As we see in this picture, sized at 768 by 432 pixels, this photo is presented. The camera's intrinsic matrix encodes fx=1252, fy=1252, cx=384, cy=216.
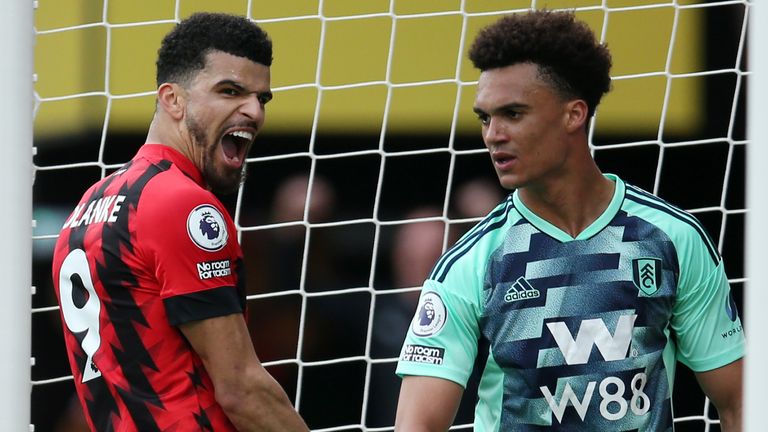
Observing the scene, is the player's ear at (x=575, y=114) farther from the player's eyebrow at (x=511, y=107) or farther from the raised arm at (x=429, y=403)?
the raised arm at (x=429, y=403)

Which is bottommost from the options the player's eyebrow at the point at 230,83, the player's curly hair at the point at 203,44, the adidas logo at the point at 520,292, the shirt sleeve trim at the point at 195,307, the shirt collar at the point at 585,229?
the shirt sleeve trim at the point at 195,307

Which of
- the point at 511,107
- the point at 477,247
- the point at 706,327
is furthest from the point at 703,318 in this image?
the point at 511,107

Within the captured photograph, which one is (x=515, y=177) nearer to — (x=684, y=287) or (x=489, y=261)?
(x=489, y=261)

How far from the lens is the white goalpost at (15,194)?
2160 mm

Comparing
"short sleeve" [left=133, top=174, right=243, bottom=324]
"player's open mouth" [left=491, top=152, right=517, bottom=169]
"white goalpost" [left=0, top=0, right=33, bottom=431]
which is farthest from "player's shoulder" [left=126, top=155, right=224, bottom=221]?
"player's open mouth" [left=491, top=152, right=517, bottom=169]

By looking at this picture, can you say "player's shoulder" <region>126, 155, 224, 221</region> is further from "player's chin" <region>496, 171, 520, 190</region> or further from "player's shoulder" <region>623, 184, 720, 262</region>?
"player's shoulder" <region>623, 184, 720, 262</region>

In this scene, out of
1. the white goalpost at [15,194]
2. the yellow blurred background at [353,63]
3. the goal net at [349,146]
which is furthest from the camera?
the goal net at [349,146]

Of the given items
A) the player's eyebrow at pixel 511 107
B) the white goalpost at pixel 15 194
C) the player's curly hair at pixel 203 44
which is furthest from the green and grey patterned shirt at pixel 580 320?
the white goalpost at pixel 15 194

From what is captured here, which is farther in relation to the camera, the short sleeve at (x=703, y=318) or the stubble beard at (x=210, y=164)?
the stubble beard at (x=210, y=164)

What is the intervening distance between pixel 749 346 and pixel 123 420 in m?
1.53

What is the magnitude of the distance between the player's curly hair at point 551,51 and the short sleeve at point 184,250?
728mm

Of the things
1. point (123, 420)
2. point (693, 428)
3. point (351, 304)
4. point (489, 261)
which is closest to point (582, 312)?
point (489, 261)

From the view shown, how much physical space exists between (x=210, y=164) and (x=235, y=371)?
55 centimetres

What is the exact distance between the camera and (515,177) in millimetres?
2797
